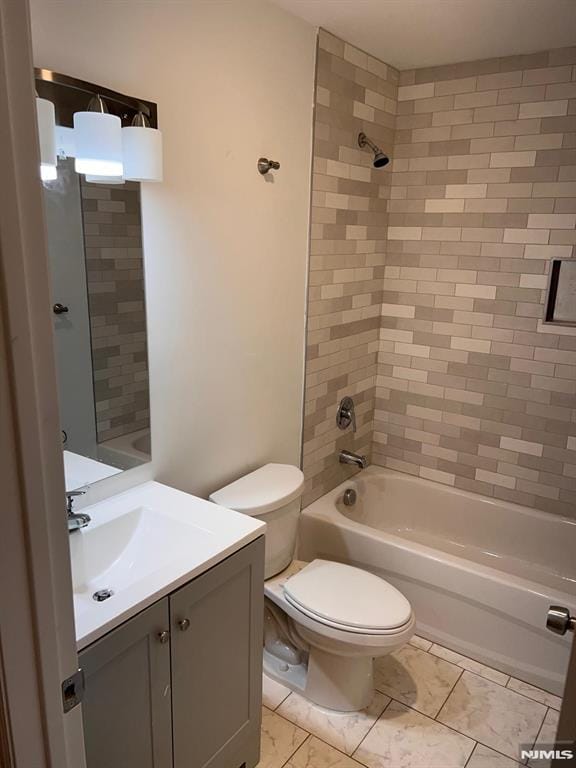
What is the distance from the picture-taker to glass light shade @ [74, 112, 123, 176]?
148cm

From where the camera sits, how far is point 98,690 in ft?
4.08

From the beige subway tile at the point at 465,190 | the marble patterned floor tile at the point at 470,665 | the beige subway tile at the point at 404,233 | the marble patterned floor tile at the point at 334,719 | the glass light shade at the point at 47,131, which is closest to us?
the glass light shade at the point at 47,131

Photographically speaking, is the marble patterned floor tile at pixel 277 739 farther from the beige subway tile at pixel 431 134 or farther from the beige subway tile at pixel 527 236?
the beige subway tile at pixel 431 134

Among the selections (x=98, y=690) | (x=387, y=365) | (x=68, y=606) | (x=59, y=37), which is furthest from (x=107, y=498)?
(x=387, y=365)

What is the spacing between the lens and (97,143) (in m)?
1.50

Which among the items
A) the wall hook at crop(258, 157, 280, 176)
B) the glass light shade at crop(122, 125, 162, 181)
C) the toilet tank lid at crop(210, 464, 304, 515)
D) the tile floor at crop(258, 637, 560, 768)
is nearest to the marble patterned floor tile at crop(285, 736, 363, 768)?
the tile floor at crop(258, 637, 560, 768)

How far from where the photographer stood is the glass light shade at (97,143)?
4.84ft

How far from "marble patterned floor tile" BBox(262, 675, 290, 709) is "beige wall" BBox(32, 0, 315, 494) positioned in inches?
33.4

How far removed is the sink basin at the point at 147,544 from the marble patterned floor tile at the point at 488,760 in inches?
45.4

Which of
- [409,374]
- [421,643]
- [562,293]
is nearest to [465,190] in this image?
[562,293]

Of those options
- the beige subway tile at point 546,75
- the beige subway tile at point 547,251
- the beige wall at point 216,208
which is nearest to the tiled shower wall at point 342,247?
the beige wall at point 216,208

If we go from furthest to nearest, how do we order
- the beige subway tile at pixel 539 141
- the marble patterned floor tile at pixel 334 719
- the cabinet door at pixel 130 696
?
1. the beige subway tile at pixel 539 141
2. the marble patterned floor tile at pixel 334 719
3. the cabinet door at pixel 130 696

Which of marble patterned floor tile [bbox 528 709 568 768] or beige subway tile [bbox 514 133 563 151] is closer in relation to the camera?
marble patterned floor tile [bbox 528 709 568 768]

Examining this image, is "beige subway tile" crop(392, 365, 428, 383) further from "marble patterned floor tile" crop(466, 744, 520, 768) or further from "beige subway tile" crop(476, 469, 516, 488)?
"marble patterned floor tile" crop(466, 744, 520, 768)
